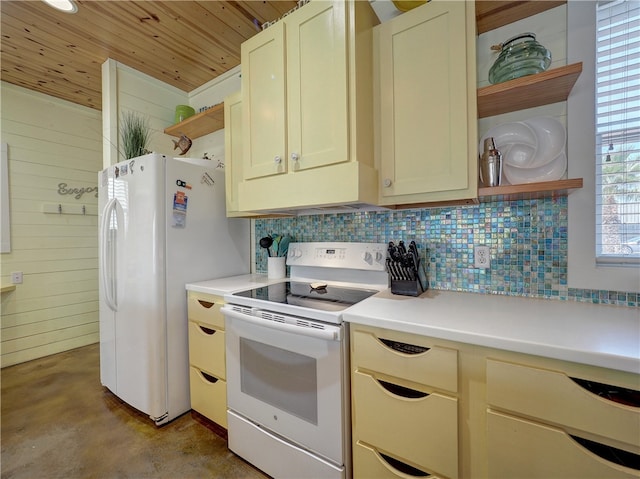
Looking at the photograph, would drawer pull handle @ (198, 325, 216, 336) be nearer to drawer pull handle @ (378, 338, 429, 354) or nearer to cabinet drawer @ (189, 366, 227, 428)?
cabinet drawer @ (189, 366, 227, 428)

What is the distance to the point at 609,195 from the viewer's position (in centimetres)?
118

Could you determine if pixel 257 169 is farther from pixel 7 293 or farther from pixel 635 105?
pixel 7 293

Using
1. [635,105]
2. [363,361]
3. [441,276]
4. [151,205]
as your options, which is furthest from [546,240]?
[151,205]

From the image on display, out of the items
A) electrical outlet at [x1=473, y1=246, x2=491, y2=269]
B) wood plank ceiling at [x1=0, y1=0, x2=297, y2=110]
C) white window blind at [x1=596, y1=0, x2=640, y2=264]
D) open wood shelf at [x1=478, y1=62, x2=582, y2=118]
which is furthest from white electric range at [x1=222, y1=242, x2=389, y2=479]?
wood plank ceiling at [x1=0, y1=0, x2=297, y2=110]

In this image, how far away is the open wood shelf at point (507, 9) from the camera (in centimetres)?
123

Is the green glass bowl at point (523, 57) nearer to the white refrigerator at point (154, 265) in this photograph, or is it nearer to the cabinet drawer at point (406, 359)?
the cabinet drawer at point (406, 359)

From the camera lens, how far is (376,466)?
3.60 feet

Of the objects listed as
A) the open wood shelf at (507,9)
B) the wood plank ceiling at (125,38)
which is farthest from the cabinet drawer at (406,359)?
the wood plank ceiling at (125,38)

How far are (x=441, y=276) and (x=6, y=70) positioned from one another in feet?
12.5

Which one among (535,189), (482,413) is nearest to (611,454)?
(482,413)

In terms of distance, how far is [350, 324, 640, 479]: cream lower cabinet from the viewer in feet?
2.48

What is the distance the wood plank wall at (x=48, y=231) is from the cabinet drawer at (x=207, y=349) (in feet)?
7.10

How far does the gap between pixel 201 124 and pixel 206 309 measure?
1647mm

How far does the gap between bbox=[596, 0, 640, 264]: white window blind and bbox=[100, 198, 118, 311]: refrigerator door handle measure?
272cm
